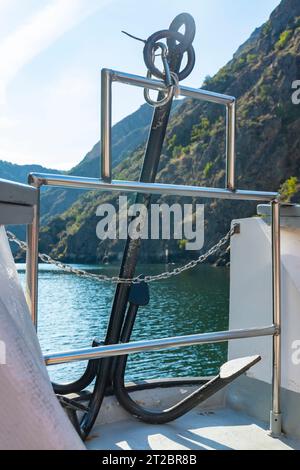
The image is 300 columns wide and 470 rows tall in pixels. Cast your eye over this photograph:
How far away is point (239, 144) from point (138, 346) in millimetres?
62422

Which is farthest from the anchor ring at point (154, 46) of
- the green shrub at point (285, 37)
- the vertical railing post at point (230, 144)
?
the green shrub at point (285, 37)

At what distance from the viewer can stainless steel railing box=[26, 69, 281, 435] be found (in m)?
1.47

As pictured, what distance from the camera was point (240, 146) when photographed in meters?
61.7

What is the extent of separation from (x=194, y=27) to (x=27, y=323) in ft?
5.36

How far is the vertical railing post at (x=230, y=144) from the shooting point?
1.94 metres

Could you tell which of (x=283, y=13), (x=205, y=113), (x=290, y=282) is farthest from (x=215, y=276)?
(x=283, y=13)

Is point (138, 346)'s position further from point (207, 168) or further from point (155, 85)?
point (207, 168)

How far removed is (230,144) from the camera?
1.98 meters

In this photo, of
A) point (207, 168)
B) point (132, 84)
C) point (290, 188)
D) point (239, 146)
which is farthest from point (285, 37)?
point (132, 84)

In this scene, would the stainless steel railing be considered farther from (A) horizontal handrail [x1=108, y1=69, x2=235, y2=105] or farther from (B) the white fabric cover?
(B) the white fabric cover

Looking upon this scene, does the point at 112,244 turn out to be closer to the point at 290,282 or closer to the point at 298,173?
the point at 298,173

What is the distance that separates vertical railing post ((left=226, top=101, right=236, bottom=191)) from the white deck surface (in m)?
1.08

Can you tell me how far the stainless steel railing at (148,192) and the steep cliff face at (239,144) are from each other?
4811 cm

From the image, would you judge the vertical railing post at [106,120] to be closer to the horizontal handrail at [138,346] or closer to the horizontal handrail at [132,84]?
the horizontal handrail at [132,84]
